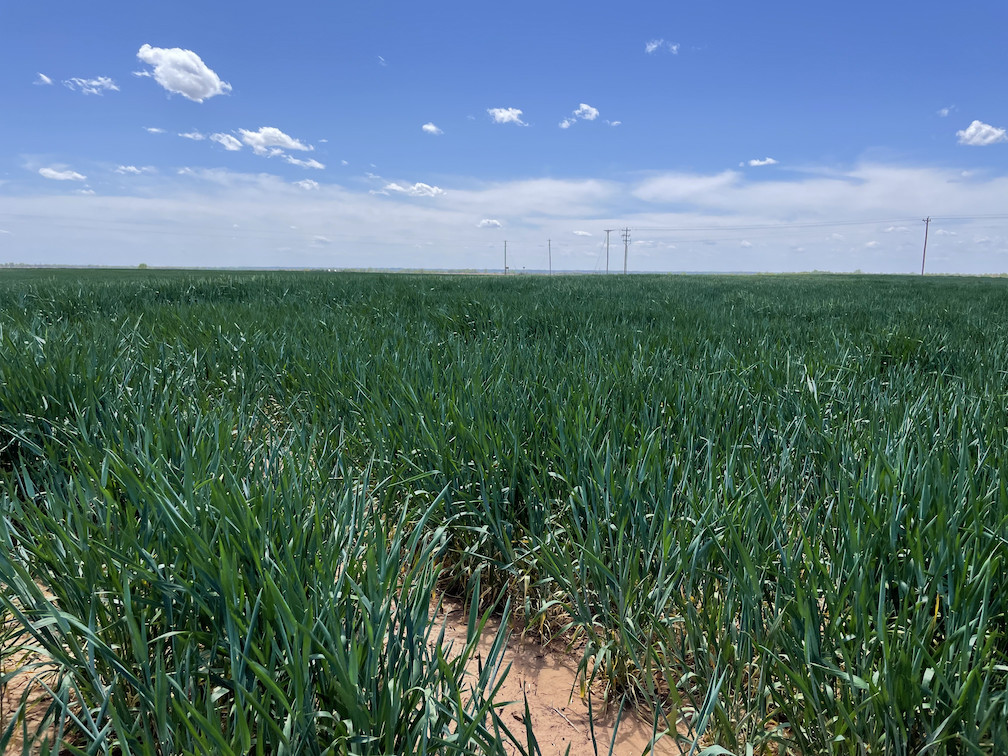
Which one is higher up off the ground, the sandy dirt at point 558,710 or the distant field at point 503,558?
the distant field at point 503,558

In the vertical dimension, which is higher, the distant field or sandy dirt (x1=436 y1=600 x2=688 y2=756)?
the distant field

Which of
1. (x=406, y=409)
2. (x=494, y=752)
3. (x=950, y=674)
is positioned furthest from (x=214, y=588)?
(x=950, y=674)

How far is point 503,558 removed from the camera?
1773 millimetres

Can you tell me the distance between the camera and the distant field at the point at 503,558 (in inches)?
36.6

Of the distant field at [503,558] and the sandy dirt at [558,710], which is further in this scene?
the sandy dirt at [558,710]

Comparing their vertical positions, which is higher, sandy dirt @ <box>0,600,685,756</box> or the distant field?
the distant field

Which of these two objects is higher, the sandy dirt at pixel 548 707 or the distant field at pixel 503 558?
the distant field at pixel 503 558

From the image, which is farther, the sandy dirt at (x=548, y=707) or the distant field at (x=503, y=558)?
the sandy dirt at (x=548, y=707)

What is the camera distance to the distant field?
93 cm

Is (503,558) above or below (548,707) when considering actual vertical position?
above

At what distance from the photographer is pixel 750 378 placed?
2877 mm

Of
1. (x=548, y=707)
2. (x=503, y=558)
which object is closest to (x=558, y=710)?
(x=548, y=707)

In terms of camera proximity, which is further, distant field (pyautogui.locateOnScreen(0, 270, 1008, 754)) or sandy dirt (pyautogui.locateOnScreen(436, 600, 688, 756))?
sandy dirt (pyautogui.locateOnScreen(436, 600, 688, 756))

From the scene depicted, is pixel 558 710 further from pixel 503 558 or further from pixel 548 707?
pixel 503 558
